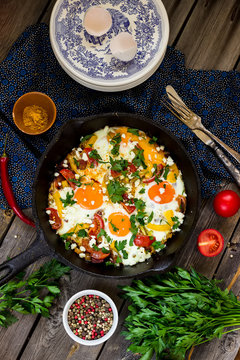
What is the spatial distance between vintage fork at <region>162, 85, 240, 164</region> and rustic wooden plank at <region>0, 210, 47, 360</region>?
1365 millimetres

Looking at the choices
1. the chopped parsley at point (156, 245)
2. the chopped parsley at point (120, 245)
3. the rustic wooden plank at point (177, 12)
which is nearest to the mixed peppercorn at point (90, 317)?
the chopped parsley at point (120, 245)

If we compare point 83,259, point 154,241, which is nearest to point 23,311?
point 83,259

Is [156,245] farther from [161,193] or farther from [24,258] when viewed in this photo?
[24,258]

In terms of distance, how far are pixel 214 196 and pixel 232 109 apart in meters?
0.69

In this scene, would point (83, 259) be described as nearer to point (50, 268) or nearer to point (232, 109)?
point (50, 268)

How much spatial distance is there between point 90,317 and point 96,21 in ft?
6.89

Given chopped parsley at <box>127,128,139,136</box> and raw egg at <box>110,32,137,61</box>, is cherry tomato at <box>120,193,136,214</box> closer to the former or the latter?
chopped parsley at <box>127,128,139,136</box>

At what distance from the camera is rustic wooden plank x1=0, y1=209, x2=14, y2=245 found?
3215 mm

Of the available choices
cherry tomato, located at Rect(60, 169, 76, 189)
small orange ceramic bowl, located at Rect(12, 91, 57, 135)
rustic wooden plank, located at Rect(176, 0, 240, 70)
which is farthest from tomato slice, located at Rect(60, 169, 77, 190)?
rustic wooden plank, located at Rect(176, 0, 240, 70)

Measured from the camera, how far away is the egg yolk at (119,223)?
297 centimetres

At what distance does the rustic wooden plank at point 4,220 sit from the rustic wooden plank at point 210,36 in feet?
5.96

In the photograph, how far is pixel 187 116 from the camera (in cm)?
314

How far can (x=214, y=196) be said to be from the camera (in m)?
3.27

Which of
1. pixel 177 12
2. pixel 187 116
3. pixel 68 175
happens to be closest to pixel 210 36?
pixel 177 12
